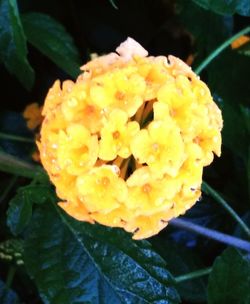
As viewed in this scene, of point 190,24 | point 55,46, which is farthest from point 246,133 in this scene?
point 55,46

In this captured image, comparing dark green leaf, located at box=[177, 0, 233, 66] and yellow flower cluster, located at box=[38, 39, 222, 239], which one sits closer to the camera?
yellow flower cluster, located at box=[38, 39, 222, 239]

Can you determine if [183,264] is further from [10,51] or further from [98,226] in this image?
[10,51]

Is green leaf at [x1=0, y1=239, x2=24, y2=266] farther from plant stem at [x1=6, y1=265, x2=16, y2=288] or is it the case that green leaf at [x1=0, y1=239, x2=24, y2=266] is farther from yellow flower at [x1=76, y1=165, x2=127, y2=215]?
yellow flower at [x1=76, y1=165, x2=127, y2=215]

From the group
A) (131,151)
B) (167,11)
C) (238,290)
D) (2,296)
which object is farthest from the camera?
(167,11)

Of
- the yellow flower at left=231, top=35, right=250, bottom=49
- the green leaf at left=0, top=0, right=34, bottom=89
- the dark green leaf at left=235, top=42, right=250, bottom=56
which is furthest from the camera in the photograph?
the yellow flower at left=231, top=35, right=250, bottom=49

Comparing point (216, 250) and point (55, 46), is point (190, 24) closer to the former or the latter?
point (55, 46)

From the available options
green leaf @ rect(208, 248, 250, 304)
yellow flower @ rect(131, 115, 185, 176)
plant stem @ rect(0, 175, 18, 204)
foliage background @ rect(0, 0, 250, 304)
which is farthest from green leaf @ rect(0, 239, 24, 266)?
yellow flower @ rect(131, 115, 185, 176)

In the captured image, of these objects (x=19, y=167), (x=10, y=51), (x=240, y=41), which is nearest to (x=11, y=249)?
(x=19, y=167)

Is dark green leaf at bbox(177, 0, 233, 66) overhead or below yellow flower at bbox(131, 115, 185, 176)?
below
